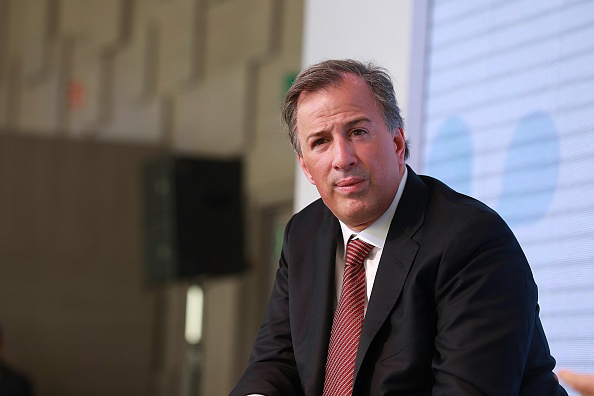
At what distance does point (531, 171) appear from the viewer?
8.78 ft

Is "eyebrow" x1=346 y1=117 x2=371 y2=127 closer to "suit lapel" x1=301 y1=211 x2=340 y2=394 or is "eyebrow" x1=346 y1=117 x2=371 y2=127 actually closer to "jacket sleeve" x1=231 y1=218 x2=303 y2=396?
"suit lapel" x1=301 y1=211 x2=340 y2=394

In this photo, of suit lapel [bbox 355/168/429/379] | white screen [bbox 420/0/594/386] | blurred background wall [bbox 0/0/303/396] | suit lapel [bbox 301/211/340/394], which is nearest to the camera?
suit lapel [bbox 355/168/429/379]

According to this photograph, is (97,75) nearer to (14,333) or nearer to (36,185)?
(36,185)

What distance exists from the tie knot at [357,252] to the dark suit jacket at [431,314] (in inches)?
2.5

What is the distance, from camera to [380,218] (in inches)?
78.4

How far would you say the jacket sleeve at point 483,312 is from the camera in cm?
168

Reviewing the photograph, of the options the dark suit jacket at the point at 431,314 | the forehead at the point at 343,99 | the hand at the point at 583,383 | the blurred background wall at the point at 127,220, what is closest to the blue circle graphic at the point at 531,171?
the dark suit jacket at the point at 431,314

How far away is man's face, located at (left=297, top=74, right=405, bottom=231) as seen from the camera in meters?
1.90

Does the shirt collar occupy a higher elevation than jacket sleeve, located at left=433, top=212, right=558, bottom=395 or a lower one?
higher

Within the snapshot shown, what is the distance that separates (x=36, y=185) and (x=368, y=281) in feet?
26.1

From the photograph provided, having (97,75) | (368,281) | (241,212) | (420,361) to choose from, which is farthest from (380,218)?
(97,75)

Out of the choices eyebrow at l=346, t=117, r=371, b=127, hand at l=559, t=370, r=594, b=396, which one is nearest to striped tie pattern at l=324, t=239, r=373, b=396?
eyebrow at l=346, t=117, r=371, b=127

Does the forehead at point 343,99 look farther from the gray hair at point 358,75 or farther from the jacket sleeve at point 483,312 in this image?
the jacket sleeve at point 483,312

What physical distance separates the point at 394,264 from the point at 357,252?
130 millimetres
